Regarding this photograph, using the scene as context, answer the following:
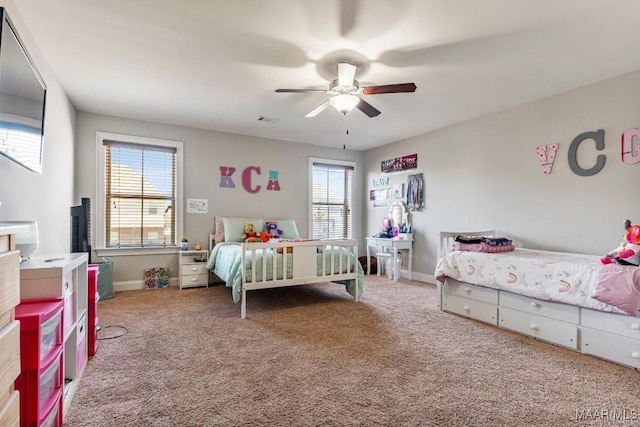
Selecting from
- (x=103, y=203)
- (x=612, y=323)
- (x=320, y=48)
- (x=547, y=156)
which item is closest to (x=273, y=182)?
(x=103, y=203)

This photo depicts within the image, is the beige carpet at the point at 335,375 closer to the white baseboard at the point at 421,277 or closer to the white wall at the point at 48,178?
the white wall at the point at 48,178

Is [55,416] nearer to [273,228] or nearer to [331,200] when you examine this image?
[273,228]

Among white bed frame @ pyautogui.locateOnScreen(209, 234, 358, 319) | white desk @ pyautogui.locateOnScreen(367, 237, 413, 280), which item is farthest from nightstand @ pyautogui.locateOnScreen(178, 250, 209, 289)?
white desk @ pyautogui.locateOnScreen(367, 237, 413, 280)

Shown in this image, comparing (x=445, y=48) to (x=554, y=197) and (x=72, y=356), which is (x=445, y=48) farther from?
(x=72, y=356)

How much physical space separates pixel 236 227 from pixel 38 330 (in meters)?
3.51

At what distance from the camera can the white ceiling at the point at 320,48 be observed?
2068 mm

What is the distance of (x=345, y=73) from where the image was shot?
2.69 meters

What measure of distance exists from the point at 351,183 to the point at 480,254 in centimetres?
339

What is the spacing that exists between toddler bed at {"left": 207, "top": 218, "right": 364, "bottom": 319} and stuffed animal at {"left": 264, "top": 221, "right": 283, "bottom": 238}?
37.5 inches

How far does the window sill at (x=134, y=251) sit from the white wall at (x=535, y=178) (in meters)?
3.65

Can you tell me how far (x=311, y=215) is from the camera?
5.70m

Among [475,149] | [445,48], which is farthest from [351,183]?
[445,48]

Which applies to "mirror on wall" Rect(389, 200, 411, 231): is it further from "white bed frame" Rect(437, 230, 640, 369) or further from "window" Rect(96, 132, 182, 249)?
"window" Rect(96, 132, 182, 249)

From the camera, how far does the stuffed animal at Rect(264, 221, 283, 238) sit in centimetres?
491
